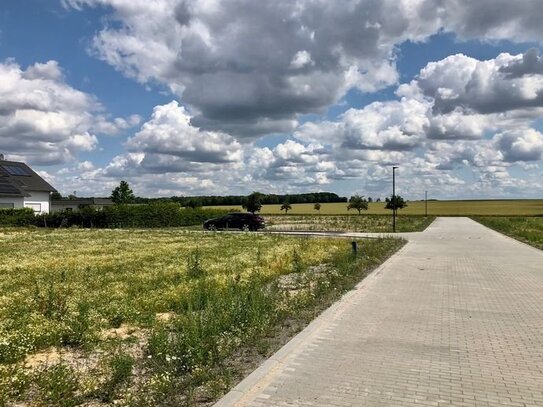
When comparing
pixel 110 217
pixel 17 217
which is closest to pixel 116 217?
pixel 110 217

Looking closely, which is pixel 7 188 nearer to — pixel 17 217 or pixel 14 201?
pixel 14 201

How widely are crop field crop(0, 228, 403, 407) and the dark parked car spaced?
838 inches

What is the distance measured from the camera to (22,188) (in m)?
Result: 50.5

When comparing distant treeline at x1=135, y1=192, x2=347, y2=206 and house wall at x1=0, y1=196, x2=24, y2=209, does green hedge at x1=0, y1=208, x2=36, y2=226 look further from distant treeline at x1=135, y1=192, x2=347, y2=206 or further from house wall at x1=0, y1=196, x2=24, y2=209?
distant treeline at x1=135, y1=192, x2=347, y2=206

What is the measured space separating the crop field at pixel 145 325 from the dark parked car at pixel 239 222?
21.3 meters

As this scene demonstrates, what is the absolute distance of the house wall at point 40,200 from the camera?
52125 millimetres

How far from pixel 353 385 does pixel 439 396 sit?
83 cm

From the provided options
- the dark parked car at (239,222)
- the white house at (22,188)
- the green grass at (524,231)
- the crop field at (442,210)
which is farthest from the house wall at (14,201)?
the green grass at (524,231)

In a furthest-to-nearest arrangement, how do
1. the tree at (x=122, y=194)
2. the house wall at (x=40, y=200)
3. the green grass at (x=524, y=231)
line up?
the tree at (x=122, y=194) → the house wall at (x=40, y=200) → the green grass at (x=524, y=231)

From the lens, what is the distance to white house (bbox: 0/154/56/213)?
4770cm

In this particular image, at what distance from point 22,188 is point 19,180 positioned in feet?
9.99

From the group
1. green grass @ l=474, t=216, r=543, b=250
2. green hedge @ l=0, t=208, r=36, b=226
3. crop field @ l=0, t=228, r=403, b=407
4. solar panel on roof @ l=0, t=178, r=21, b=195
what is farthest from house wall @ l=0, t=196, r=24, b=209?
green grass @ l=474, t=216, r=543, b=250

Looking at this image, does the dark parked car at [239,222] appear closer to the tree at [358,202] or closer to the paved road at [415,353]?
the paved road at [415,353]

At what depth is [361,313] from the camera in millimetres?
8414
